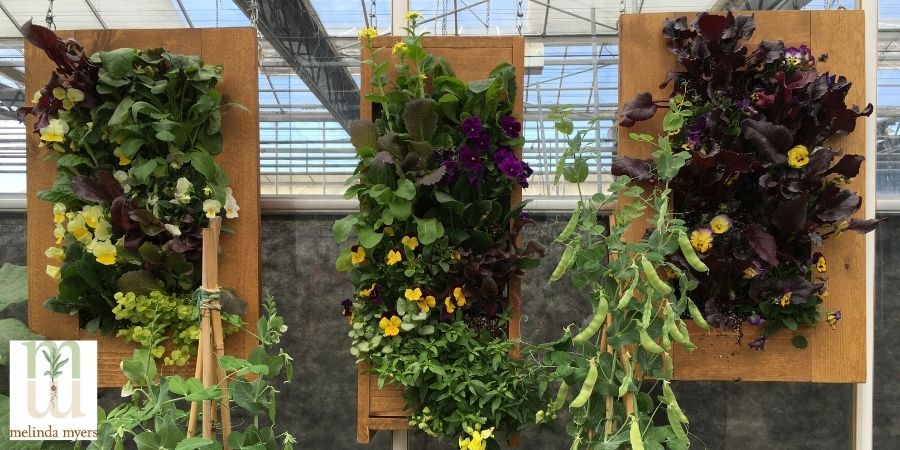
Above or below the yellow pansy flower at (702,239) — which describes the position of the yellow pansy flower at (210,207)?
above

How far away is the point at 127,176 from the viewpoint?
6.01ft

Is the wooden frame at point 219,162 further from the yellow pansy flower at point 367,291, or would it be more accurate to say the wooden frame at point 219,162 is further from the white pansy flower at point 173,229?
the yellow pansy flower at point 367,291

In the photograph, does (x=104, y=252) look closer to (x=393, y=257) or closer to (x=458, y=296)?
(x=393, y=257)

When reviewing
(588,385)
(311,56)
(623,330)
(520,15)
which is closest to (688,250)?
(623,330)

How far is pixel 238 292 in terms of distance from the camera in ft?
6.31

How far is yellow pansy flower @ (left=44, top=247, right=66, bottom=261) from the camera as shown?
185cm

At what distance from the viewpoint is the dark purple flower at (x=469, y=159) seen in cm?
177

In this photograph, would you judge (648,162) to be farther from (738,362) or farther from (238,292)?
(238,292)

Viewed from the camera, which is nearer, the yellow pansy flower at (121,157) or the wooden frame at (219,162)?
the yellow pansy flower at (121,157)

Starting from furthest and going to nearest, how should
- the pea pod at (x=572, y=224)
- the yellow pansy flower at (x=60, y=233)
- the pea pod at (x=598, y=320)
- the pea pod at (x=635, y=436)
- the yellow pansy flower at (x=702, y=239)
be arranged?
the yellow pansy flower at (x=60, y=233)
the yellow pansy flower at (x=702, y=239)
the pea pod at (x=572, y=224)
the pea pod at (x=598, y=320)
the pea pod at (x=635, y=436)

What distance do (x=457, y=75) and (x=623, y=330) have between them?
2.95ft

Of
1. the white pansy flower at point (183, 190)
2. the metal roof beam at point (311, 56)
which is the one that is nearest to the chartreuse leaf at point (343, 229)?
the white pansy flower at point (183, 190)

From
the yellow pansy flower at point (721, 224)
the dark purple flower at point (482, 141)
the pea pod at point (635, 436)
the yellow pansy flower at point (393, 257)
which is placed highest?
the dark purple flower at point (482, 141)

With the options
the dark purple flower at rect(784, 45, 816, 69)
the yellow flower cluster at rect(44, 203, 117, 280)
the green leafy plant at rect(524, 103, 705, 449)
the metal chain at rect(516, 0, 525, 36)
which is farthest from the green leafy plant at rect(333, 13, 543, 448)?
the dark purple flower at rect(784, 45, 816, 69)
